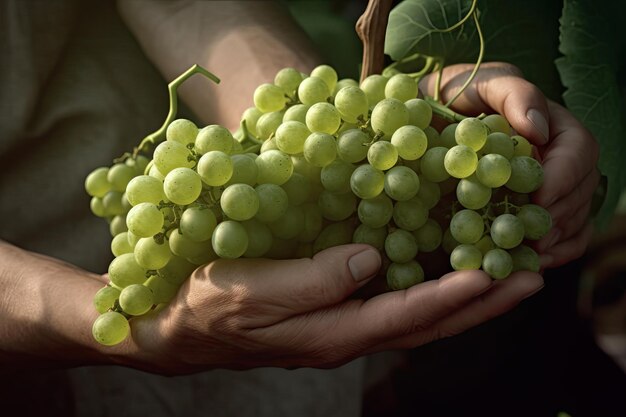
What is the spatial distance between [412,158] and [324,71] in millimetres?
165

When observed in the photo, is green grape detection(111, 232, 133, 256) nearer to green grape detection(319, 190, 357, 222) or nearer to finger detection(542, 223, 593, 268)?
green grape detection(319, 190, 357, 222)

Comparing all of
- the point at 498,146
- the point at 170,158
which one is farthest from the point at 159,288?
the point at 498,146

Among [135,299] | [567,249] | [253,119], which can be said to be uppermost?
[253,119]

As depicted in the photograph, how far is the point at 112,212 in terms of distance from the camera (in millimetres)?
804

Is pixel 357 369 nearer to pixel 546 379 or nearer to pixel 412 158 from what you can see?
pixel 546 379

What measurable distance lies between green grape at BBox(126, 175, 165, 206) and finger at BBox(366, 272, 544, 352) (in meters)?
0.26

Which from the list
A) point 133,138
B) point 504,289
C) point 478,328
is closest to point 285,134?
point 504,289

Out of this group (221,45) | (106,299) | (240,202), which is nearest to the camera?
(240,202)

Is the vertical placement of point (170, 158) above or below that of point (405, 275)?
above

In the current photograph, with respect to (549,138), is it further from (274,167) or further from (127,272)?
(127,272)

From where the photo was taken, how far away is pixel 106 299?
69 cm

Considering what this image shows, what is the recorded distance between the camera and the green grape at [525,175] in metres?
0.62

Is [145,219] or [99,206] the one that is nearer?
[145,219]

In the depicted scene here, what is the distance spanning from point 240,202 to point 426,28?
1.13ft
